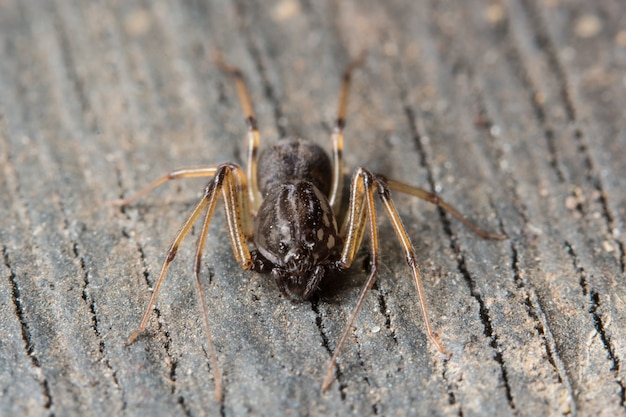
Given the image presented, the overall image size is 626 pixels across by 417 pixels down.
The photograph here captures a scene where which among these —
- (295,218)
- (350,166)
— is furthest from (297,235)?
(350,166)

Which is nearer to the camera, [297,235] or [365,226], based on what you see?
[297,235]

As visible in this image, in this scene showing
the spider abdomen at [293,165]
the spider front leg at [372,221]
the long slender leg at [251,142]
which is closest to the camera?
the spider front leg at [372,221]

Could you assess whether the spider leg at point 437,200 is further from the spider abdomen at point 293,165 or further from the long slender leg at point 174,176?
the long slender leg at point 174,176

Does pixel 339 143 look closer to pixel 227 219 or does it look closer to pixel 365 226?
pixel 365 226

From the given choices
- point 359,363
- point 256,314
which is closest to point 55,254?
point 256,314

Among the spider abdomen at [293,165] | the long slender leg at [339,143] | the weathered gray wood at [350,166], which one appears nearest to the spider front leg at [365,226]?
the weathered gray wood at [350,166]
